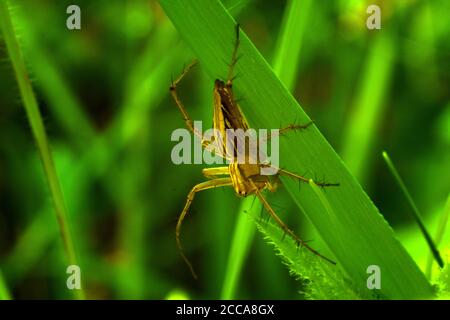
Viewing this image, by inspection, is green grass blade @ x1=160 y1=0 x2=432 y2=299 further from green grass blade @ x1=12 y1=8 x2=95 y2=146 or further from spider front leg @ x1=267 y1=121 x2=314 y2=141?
green grass blade @ x1=12 y1=8 x2=95 y2=146

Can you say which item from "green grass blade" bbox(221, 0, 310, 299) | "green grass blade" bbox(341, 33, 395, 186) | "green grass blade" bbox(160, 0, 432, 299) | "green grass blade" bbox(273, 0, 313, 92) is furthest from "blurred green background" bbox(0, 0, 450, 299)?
"green grass blade" bbox(160, 0, 432, 299)

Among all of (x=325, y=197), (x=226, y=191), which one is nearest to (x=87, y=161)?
(x=226, y=191)

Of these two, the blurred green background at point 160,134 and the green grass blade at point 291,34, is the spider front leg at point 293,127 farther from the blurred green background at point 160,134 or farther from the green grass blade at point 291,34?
the blurred green background at point 160,134

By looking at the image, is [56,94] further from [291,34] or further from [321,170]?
[321,170]

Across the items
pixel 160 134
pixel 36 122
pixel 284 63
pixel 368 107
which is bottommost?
pixel 36 122

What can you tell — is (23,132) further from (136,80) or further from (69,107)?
(136,80)

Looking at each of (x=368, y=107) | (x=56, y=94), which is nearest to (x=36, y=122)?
(x=56, y=94)

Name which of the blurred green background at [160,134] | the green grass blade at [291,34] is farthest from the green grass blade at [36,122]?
the blurred green background at [160,134]
